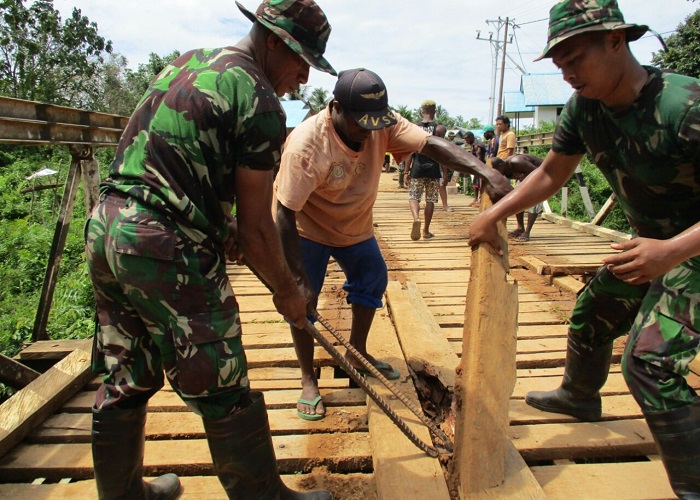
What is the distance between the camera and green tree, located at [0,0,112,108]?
28.1 metres

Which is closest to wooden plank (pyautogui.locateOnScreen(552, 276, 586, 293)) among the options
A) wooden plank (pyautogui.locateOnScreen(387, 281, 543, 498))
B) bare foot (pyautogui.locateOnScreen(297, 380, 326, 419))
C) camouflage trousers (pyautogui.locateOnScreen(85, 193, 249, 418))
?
wooden plank (pyautogui.locateOnScreen(387, 281, 543, 498))

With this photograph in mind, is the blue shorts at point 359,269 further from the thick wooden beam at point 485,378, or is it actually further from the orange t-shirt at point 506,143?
the orange t-shirt at point 506,143

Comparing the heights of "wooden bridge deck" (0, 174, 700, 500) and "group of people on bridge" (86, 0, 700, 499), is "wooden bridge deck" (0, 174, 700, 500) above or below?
below

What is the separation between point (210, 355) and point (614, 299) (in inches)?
65.4

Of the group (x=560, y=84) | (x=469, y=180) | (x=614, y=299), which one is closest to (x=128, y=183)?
(x=614, y=299)

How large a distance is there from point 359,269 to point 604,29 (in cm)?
162

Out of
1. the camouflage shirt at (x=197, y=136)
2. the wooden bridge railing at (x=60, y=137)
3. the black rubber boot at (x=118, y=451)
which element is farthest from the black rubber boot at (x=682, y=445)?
the wooden bridge railing at (x=60, y=137)

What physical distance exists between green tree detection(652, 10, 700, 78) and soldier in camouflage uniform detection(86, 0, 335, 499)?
17560mm

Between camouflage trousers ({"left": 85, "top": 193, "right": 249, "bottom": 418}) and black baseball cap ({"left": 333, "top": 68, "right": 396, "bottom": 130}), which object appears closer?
camouflage trousers ({"left": 85, "top": 193, "right": 249, "bottom": 418})

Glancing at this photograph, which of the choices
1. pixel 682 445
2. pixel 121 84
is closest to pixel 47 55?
pixel 121 84

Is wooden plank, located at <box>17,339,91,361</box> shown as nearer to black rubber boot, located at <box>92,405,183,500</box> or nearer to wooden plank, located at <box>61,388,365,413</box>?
wooden plank, located at <box>61,388,365,413</box>

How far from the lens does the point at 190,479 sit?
2141 mm

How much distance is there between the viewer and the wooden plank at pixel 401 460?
1.92 m

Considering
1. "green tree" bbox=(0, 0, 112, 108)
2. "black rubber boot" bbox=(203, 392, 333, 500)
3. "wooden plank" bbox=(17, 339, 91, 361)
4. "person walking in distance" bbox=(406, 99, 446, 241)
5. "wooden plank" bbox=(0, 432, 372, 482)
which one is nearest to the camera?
"black rubber boot" bbox=(203, 392, 333, 500)
